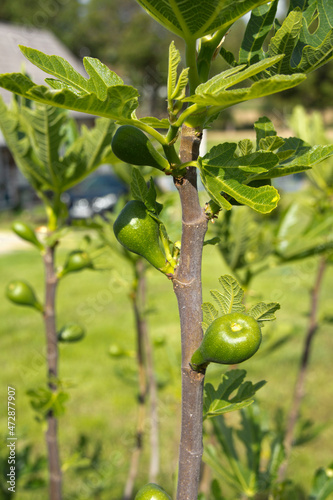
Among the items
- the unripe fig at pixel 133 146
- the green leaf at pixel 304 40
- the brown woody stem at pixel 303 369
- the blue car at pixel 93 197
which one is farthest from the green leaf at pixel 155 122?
the blue car at pixel 93 197

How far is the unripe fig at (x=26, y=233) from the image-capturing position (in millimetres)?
959

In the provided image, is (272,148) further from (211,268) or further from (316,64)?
(211,268)

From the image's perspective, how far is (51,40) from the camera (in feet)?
43.0

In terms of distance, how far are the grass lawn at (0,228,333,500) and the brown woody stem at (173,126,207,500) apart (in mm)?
536

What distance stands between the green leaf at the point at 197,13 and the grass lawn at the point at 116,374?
73cm

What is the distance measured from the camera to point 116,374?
1.73 meters

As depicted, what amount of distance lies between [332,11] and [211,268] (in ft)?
18.6

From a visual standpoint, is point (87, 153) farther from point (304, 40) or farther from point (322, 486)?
point (322, 486)

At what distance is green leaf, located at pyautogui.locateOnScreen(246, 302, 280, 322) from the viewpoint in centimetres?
48

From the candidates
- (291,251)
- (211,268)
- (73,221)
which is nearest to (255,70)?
(73,221)

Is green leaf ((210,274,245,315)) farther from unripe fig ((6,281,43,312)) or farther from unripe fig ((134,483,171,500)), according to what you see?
unripe fig ((6,281,43,312))

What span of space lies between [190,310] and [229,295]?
0.15ft

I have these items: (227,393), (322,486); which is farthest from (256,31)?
(322,486)

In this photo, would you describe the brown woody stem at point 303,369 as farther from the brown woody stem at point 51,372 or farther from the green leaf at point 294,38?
the green leaf at point 294,38
